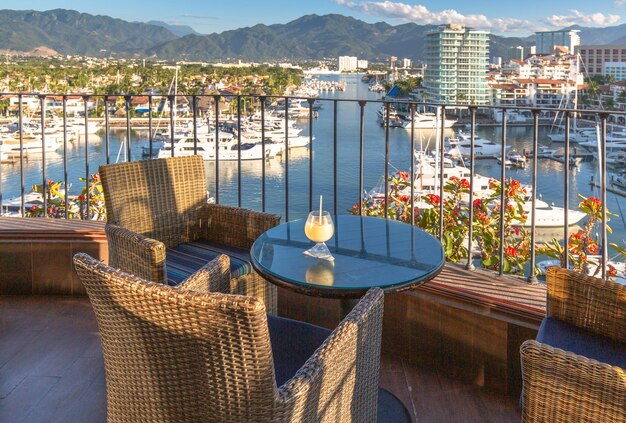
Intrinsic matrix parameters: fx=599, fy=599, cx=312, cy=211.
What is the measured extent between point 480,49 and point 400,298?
42146 millimetres

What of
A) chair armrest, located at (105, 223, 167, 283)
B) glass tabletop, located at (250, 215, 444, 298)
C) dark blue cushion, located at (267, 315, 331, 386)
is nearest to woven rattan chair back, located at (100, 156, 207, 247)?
chair armrest, located at (105, 223, 167, 283)

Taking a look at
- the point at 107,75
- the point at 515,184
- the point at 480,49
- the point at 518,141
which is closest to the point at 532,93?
the point at 480,49

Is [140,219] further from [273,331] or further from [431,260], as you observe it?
[431,260]

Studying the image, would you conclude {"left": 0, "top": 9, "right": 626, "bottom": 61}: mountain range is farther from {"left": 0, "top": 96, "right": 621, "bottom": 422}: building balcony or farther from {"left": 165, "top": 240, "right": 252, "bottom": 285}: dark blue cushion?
{"left": 165, "top": 240, "right": 252, "bottom": 285}: dark blue cushion

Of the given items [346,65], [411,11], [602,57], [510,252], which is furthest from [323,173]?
[346,65]

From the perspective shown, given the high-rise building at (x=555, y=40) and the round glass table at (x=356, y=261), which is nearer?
the round glass table at (x=356, y=261)

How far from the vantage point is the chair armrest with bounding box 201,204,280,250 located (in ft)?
9.09

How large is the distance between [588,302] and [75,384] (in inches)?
76.7

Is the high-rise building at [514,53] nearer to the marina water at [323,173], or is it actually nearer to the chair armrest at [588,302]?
the marina water at [323,173]

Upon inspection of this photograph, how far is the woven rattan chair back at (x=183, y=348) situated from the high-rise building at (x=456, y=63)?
37015mm

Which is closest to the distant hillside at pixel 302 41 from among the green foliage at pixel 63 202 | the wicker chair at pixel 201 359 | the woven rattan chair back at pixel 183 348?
the green foliage at pixel 63 202

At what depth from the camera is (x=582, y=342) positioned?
1.65m

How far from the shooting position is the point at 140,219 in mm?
2822

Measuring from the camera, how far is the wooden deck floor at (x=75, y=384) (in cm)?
225
